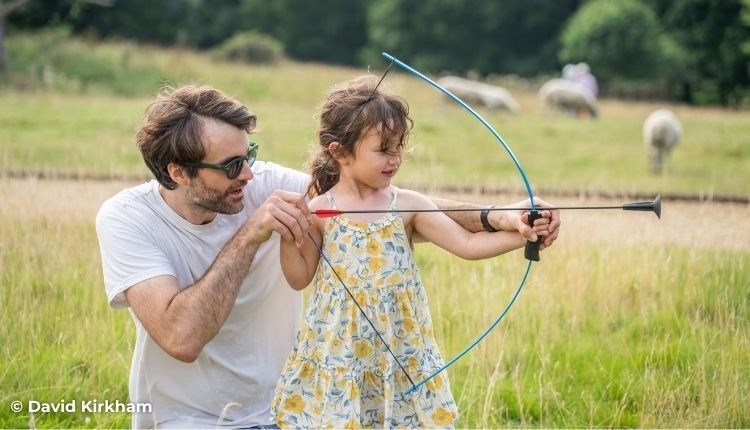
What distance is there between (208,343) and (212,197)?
0.53 m

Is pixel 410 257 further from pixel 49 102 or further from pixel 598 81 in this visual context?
pixel 598 81

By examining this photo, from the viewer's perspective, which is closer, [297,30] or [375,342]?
[375,342]

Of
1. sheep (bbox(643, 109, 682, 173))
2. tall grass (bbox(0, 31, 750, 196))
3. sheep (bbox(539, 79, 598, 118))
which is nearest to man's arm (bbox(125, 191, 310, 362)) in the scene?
tall grass (bbox(0, 31, 750, 196))

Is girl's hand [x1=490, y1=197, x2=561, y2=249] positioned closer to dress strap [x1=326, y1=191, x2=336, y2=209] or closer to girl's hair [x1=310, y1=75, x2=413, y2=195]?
girl's hair [x1=310, y1=75, x2=413, y2=195]

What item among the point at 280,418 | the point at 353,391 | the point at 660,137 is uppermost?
the point at 660,137

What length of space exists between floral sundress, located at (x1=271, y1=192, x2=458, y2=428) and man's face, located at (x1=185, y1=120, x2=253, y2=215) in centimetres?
35

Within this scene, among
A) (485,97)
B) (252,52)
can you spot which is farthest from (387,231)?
(252,52)

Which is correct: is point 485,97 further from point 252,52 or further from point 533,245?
point 533,245

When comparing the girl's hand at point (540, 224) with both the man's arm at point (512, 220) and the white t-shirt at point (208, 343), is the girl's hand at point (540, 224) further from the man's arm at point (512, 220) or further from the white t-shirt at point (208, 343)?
the white t-shirt at point (208, 343)

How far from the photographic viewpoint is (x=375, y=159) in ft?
11.3

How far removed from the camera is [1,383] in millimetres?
4723

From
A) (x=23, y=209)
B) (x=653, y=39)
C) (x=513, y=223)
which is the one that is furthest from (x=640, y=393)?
(x=653, y=39)

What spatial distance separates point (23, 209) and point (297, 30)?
5476cm

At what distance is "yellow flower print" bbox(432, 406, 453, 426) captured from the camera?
3408 mm
